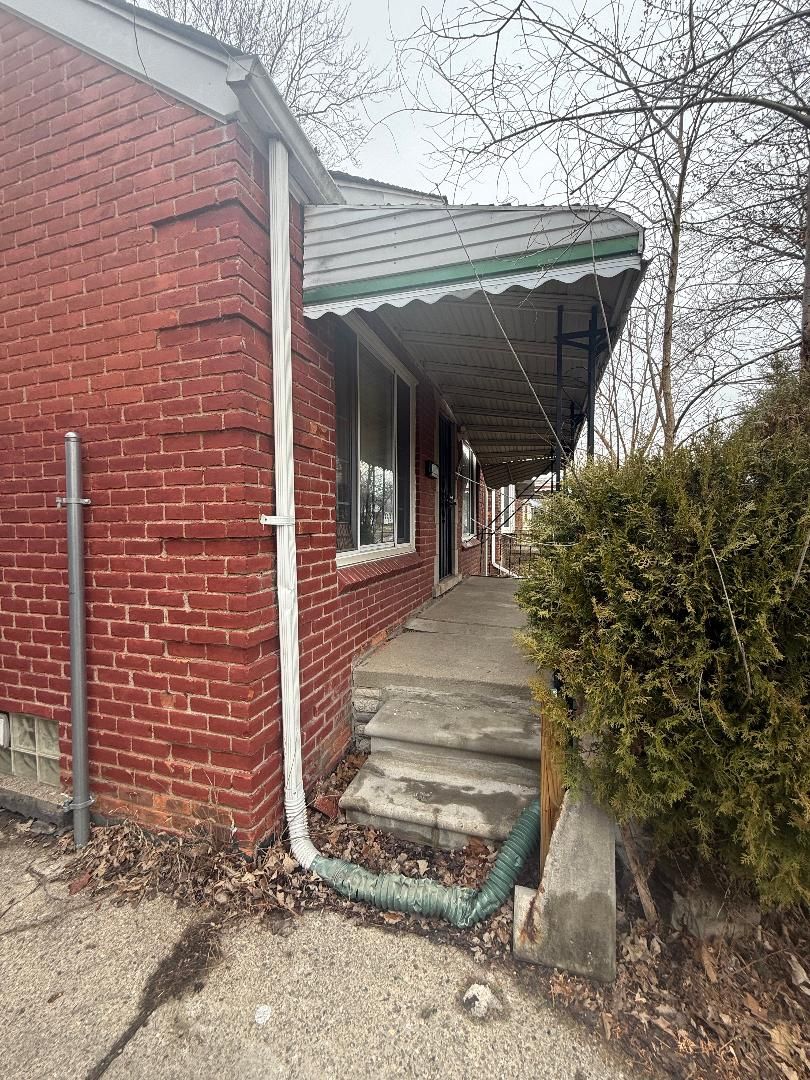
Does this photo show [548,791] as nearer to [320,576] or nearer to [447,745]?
[447,745]

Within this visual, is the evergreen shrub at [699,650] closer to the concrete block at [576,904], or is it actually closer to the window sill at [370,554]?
the concrete block at [576,904]

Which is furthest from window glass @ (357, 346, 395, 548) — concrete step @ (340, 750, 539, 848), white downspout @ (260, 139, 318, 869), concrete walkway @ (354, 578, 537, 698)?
concrete step @ (340, 750, 539, 848)

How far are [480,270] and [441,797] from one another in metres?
2.60

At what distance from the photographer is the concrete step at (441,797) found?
7.63ft

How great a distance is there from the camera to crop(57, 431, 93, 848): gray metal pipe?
2.44 metres

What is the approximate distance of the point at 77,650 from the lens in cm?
248

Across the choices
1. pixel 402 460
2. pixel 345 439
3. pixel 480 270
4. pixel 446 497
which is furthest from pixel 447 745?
pixel 446 497

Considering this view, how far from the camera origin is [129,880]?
7.31 feet

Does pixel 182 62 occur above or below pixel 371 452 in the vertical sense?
above

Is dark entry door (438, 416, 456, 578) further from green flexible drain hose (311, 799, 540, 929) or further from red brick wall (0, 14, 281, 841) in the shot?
green flexible drain hose (311, 799, 540, 929)

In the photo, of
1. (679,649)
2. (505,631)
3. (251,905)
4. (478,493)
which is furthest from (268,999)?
(478,493)

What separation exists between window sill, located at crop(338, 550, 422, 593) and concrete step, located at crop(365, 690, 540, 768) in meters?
0.80

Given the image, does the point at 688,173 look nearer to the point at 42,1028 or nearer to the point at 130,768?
the point at 130,768

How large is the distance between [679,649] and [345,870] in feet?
5.59
